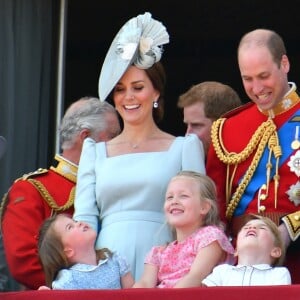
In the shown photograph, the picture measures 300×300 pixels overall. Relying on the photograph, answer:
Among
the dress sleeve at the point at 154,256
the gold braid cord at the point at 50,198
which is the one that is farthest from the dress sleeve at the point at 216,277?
the gold braid cord at the point at 50,198

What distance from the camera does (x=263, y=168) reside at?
238 inches

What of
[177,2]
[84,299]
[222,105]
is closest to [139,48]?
[222,105]

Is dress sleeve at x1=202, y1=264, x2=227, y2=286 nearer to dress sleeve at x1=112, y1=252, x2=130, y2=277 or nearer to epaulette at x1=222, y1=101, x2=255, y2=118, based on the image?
dress sleeve at x1=112, y1=252, x2=130, y2=277

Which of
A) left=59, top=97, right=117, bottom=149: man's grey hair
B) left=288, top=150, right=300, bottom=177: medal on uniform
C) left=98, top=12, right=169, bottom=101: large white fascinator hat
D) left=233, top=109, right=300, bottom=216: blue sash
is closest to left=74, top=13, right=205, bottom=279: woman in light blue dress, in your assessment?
left=98, top=12, right=169, bottom=101: large white fascinator hat

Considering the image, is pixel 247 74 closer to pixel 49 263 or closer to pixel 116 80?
pixel 116 80

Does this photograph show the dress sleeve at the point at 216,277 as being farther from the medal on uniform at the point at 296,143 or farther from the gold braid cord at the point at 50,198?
the gold braid cord at the point at 50,198

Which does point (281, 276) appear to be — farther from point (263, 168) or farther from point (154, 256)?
point (263, 168)

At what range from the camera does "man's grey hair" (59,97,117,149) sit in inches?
261

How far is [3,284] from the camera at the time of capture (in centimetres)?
694

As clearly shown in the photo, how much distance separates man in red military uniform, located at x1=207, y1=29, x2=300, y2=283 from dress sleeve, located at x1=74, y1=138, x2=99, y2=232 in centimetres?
46

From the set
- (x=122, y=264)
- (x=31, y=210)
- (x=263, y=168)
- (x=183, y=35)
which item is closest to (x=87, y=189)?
(x=122, y=264)

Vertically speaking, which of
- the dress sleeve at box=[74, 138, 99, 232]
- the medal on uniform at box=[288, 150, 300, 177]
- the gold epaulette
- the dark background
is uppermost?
the dark background

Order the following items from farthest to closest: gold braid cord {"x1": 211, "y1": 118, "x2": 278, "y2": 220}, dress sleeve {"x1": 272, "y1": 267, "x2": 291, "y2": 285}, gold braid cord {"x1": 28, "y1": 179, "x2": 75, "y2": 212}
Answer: gold braid cord {"x1": 28, "y1": 179, "x2": 75, "y2": 212} → gold braid cord {"x1": 211, "y1": 118, "x2": 278, "y2": 220} → dress sleeve {"x1": 272, "y1": 267, "x2": 291, "y2": 285}

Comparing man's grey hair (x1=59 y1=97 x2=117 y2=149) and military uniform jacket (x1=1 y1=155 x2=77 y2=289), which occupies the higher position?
man's grey hair (x1=59 y1=97 x2=117 y2=149)
